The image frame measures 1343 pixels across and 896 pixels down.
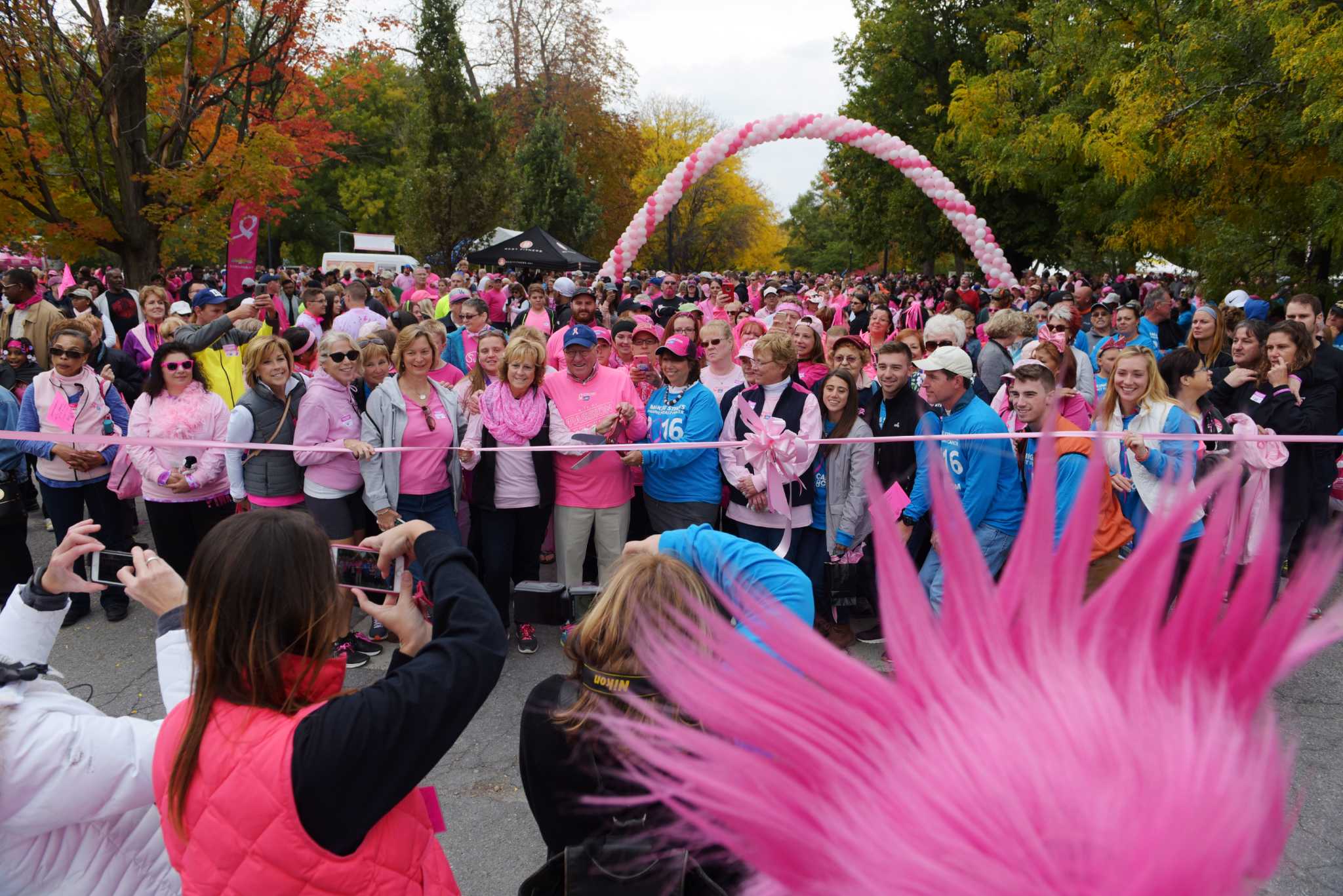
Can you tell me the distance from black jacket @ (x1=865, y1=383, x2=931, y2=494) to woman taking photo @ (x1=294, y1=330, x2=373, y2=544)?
3.02 m

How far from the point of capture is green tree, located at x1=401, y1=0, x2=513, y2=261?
30.6 meters

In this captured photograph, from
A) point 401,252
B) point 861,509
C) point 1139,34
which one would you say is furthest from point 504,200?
point 861,509

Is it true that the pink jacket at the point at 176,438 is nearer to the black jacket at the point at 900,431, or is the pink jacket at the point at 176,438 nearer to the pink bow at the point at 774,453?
the pink bow at the point at 774,453

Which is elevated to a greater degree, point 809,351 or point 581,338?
point 581,338

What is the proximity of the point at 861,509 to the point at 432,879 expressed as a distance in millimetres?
3792

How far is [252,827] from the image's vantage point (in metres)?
1.53

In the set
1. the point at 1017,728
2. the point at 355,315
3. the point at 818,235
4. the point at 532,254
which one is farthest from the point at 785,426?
the point at 818,235

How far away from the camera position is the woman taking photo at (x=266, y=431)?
5156 mm

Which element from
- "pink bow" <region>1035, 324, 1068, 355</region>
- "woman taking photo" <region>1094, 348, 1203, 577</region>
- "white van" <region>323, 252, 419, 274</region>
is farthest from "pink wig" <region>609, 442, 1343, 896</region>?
"white van" <region>323, 252, 419, 274</region>

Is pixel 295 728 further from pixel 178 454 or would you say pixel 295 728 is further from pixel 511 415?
pixel 178 454

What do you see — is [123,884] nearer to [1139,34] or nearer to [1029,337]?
[1029,337]

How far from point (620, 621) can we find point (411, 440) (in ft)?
12.2

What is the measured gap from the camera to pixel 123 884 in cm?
193

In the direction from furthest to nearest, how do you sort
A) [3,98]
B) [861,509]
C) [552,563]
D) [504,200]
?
[504,200]
[3,98]
[552,563]
[861,509]
